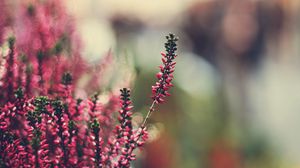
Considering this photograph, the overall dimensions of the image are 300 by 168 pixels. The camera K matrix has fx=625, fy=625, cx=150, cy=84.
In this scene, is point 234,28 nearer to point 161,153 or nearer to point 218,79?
point 218,79

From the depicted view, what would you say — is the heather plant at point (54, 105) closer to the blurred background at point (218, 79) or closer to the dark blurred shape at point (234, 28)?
the blurred background at point (218, 79)

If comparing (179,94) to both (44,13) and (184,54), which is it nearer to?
(184,54)

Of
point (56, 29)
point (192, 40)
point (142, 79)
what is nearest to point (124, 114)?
point (56, 29)

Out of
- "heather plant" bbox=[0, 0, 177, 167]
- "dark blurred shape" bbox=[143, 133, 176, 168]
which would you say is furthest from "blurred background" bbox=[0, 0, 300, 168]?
"heather plant" bbox=[0, 0, 177, 167]

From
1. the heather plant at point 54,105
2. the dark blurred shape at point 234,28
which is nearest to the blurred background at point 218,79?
the dark blurred shape at point 234,28

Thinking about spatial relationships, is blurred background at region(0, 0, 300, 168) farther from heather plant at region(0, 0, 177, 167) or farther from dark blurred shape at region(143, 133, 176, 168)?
heather plant at region(0, 0, 177, 167)

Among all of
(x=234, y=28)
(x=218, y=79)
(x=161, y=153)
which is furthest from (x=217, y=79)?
(x=161, y=153)
